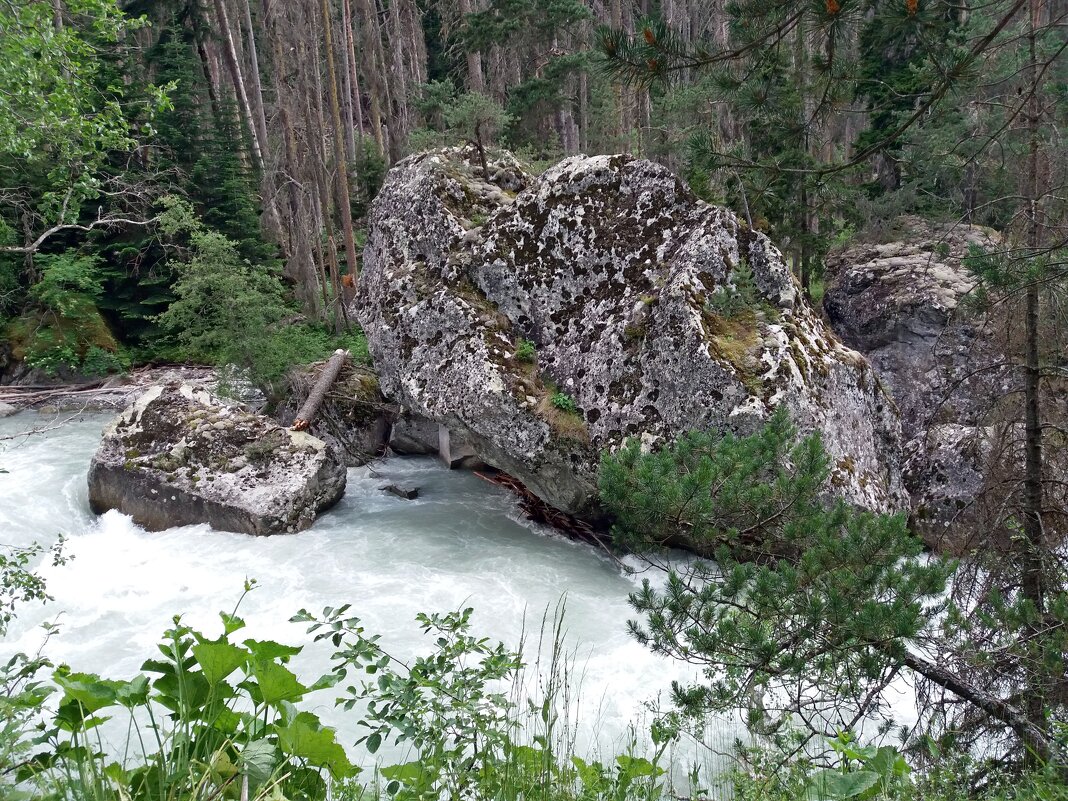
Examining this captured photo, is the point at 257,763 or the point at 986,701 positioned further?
the point at 986,701

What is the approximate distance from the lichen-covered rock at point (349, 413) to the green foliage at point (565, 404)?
4.21 m

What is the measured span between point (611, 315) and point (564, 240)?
4.07ft

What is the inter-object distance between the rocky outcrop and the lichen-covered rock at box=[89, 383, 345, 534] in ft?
24.4

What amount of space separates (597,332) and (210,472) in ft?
16.9

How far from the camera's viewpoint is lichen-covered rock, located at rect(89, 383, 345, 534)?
28.2ft

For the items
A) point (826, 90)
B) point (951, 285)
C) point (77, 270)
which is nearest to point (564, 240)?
point (826, 90)

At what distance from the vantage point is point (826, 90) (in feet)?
12.3

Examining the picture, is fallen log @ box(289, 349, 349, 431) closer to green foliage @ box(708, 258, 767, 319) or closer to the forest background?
the forest background

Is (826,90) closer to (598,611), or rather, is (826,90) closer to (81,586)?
(598,611)

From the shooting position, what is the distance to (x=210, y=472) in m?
8.82

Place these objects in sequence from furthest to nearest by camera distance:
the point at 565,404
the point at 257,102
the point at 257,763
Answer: the point at 257,102 < the point at 565,404 < the point at 257,763

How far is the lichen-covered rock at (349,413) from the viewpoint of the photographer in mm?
11266

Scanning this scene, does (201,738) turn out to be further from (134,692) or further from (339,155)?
(339,155)

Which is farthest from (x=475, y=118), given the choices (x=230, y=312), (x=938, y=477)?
(x=938, y=477)
